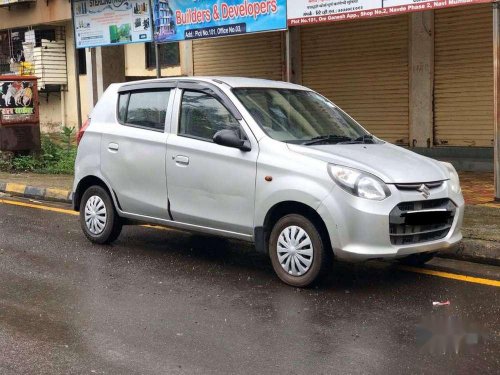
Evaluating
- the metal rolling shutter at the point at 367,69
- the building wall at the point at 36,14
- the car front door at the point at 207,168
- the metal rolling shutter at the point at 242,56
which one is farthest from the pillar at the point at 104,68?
the car front door at the point at 207,168

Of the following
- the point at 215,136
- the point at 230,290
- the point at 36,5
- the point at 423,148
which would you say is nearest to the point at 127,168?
the point at 215,136

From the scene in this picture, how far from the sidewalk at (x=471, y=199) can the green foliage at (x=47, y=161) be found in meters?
0.53

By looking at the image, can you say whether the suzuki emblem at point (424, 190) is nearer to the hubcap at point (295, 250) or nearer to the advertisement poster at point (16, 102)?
the hubcap at point (295, 250)

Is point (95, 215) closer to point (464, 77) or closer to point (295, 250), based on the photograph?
point (295, 250)

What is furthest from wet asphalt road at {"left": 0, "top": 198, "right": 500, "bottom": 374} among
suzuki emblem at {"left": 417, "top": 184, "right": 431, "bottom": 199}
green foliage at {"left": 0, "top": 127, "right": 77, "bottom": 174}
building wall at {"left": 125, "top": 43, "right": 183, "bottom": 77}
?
building wall at {"left": 125, "top": 43, "right": 183, "bottom": 77}

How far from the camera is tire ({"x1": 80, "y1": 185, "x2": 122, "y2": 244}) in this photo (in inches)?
306

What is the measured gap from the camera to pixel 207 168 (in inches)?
263

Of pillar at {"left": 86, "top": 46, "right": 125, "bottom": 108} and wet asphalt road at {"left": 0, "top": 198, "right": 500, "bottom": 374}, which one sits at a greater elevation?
pillar at {"left": 86, "top": 46, "right": 125, "bottom": 108}

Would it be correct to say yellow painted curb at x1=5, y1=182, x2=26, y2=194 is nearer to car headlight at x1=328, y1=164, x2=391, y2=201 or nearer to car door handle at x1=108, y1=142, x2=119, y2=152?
car door handle at x1=108, y1=142, x2=119, y2=152

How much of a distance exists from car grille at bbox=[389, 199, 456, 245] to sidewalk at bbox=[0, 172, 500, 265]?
3.44 feet

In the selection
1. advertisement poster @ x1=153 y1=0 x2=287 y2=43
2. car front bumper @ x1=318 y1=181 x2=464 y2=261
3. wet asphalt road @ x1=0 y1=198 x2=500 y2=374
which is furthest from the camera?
advertisement poster @ x1=153 y1=0 x2=287 y2=43

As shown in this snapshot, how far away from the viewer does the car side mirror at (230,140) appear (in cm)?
635

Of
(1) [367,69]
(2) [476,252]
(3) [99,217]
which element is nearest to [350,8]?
(2) [476,252]

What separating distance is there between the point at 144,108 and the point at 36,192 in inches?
199
